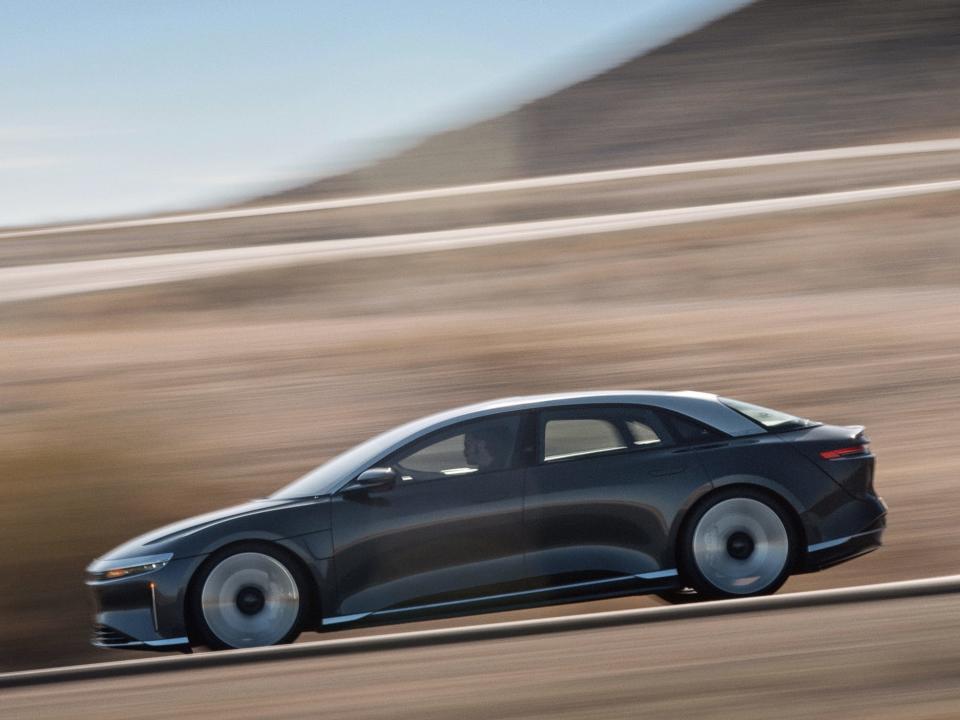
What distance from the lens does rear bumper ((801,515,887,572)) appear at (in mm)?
7555

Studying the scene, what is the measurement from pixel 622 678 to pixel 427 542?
2016 mm

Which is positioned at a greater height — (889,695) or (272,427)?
(272,427)

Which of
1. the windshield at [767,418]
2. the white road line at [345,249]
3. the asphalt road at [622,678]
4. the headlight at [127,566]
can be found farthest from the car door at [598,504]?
the white road line at [345,249]

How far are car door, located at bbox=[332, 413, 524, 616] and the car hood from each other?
13cm

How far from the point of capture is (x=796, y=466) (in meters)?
7.62

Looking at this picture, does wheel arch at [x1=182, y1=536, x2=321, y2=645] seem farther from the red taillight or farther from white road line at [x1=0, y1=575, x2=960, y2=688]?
the red taillight

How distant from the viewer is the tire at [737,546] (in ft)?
24.5

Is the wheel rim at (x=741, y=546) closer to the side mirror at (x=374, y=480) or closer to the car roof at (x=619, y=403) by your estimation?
the car roof at (x=619, y=403)

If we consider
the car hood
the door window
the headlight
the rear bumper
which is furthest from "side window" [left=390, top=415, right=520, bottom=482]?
the rear bumper

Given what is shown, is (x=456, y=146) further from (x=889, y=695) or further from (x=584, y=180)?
(x=889, y=695)

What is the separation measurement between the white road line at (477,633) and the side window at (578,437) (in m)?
1.18

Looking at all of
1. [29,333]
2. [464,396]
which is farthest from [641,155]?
[464,396]

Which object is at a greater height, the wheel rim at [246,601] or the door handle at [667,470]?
the door handle at [667,470]

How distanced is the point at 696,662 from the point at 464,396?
8.38 m
